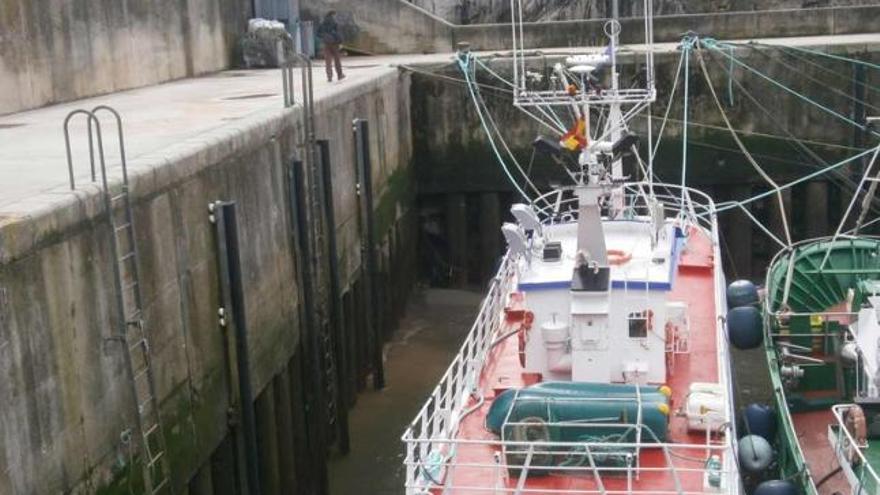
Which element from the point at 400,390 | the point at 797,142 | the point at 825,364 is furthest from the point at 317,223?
the point at 797,142

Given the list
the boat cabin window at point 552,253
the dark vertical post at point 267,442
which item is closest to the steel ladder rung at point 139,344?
the dark vertical post at point 267,442

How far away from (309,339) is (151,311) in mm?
4293

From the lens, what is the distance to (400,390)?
16.1 meters

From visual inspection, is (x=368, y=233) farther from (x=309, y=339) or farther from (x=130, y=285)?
(x=130, y=285)

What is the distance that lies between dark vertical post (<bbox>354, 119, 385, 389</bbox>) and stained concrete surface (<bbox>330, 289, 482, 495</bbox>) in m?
0.43

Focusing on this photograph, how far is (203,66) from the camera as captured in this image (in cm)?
2175

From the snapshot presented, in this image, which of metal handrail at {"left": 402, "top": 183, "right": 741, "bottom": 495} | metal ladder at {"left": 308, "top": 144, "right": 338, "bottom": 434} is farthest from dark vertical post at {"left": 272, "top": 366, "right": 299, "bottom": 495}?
metal handrail at {"left": 402, "top": 183, "right": 741, "bottom": 495}

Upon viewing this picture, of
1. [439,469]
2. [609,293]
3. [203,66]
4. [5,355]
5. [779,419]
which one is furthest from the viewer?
[203,66]

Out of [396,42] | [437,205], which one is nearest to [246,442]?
[437,205]

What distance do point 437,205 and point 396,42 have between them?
215 inches

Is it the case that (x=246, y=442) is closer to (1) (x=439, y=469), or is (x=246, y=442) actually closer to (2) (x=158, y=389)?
(2) (x=158, y=389)

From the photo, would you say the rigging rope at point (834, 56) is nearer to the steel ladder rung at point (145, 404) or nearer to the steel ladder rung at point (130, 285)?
the steel ladder rung at point (130, 285)

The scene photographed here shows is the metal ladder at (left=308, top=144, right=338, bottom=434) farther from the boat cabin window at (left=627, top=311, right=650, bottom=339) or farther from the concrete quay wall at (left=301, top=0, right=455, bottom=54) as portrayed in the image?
the concrete quay wall at (left=301, top=0, right=455, bottom=54)

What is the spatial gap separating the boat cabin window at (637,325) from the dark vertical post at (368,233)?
6950mm
